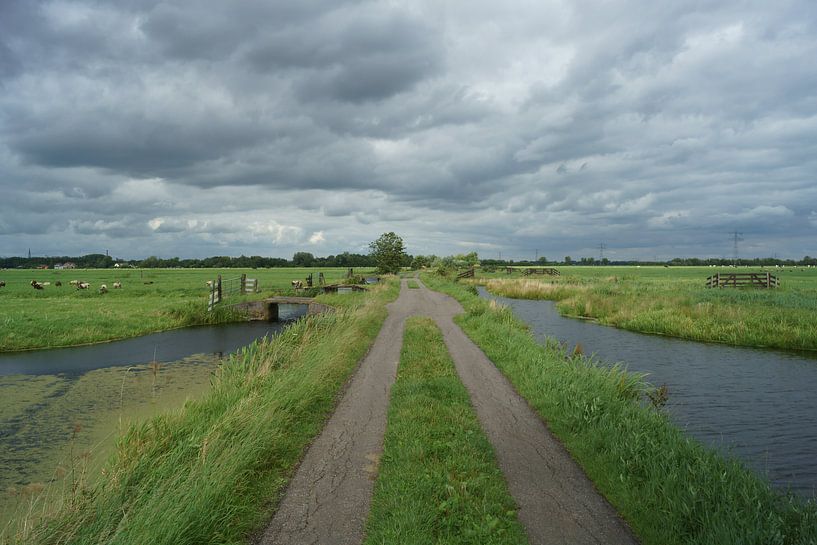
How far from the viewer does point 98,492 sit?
257 inches

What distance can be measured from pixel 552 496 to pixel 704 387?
12.8 metres

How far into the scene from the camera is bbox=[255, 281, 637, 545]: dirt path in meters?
5.78

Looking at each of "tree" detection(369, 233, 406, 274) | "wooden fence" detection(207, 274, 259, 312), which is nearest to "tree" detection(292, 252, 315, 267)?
"tree" detection(369, 233, 406, 274)

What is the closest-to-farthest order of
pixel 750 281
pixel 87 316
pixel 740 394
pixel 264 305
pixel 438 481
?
pixel 438 481
pixel 740 394
pixel 87 316
pixel 264 305
pixel 750 281

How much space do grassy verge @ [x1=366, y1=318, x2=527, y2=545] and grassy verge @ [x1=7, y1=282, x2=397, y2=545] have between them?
166 cm

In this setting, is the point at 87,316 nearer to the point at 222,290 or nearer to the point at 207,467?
the point at 222,290

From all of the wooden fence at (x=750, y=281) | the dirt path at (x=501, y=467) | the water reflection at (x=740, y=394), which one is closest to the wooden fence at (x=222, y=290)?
the water reflection at (x=740, y=394)

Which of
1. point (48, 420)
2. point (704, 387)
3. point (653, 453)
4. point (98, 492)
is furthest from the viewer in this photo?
point (704, 387)

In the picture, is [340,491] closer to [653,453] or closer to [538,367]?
[653,453]

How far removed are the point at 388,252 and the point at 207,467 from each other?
272 ft

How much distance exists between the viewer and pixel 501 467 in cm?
754

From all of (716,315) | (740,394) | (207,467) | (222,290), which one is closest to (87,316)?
(222,290)

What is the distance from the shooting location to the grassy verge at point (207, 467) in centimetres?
557

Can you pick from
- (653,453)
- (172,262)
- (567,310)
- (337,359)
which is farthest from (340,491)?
(172,262)
